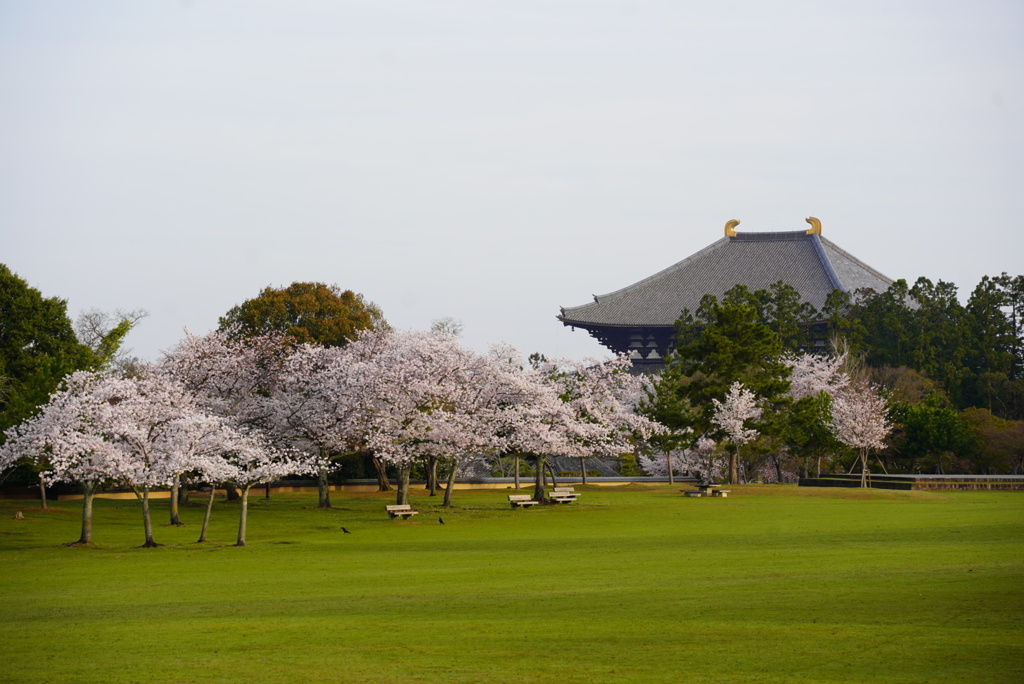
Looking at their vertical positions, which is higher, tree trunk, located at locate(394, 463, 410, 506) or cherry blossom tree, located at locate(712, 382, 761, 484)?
cherry blossom tree, located at locate(712, 382, 761, 484)

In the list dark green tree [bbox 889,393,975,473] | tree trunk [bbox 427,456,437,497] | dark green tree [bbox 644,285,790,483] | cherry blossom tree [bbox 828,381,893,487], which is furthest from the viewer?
dark green tree [bbox 889,393,975,473]

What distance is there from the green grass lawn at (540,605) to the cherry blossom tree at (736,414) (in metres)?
21.3

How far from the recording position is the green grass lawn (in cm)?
1227

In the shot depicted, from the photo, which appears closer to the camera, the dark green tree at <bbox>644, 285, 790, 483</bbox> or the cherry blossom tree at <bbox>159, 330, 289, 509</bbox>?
the cherry blossom tree at <bbox>159, 330, 289, 509</bbox>

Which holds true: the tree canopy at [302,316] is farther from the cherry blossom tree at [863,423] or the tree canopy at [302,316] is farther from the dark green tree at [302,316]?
the cherry blossom tree at [863,423]

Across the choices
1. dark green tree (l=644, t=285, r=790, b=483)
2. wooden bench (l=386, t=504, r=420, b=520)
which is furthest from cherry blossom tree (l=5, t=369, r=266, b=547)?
dark green tree (l=644, t=285, r=790, b=483)

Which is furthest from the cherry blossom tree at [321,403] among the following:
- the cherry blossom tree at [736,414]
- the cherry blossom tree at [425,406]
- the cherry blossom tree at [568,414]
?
the cherry blossom tree at [736,414]

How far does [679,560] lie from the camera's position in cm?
2344

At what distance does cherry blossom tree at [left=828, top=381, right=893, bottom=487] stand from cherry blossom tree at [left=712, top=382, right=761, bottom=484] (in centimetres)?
558

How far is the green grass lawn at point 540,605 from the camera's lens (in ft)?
40.3

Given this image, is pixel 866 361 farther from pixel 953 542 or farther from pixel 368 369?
pixel 953 542

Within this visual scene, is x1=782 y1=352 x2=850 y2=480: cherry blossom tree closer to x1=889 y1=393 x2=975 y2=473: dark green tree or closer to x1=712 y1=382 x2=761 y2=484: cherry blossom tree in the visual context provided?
x1=712 y1=382 x2=761 y2=484: cherry blossom tree

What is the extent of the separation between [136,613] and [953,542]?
18068mm

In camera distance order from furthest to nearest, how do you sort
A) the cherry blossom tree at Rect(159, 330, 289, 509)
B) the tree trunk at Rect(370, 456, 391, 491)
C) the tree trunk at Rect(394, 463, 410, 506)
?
the tree trunk at Rect(370, 456, 391, 491), the cherry blossom tree at Rect(159, 330, 289, 509), the tree trunk at Rect(394, 463, 410, 506)
